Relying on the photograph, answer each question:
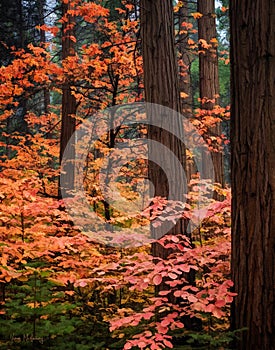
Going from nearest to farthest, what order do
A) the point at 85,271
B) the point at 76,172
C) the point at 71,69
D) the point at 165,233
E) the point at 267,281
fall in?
the point at 267,281
the point at 165,233
the point at 85,271
the point at 71,69
the point at 76,172

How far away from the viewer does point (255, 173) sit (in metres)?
3.00

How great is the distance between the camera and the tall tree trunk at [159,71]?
14.5ft

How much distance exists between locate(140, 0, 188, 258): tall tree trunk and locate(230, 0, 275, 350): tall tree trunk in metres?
1.39

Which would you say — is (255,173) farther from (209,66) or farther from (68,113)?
(209,66)

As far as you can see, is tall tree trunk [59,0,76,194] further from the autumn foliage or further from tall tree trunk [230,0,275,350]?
tall tree trunk [230,0,275,350]

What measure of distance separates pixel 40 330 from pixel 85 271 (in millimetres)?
1002

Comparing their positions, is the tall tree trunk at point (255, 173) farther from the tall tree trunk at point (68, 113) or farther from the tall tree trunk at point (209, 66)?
the tall tree trunk at point (209, 66)

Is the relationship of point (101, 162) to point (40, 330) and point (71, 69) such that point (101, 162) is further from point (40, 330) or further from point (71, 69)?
point (40, 330)

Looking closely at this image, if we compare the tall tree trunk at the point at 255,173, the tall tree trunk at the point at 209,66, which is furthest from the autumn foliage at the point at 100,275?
the tall tree trunk at the point at 209,66

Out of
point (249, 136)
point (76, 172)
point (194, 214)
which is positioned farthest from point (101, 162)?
point (249, 136)

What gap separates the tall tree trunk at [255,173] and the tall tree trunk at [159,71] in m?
1.39

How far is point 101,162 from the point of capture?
7254 mm

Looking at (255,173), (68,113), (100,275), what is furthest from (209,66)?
(255,173)

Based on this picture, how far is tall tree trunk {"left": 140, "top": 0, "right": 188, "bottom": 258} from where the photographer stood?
4.43 m
